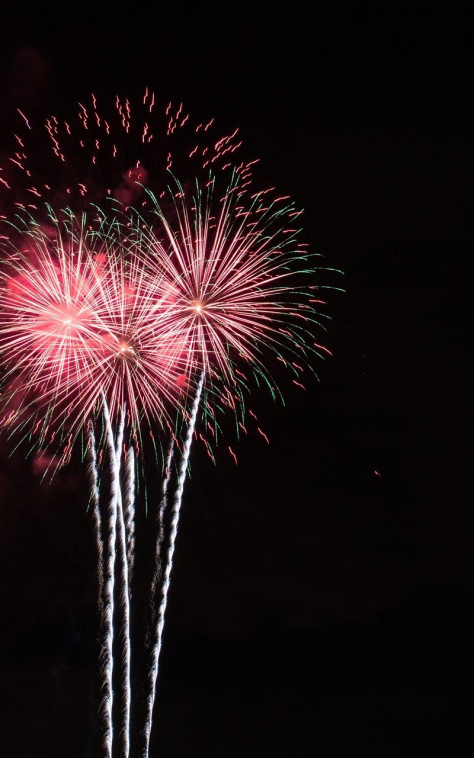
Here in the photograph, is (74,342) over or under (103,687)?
over

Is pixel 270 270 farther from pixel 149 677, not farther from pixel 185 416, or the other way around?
pixel 149 677

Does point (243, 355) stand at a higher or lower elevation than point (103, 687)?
higher

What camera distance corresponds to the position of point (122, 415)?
15.4 m

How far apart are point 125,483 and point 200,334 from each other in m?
2.92

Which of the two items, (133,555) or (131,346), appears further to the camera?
(133,555)

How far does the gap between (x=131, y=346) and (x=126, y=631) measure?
480 cm

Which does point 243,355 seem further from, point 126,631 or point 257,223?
point 126,631

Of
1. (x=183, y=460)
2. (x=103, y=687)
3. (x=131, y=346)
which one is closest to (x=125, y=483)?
(x=183, y=460)

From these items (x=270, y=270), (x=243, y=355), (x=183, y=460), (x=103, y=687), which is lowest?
(x=103, y=687)

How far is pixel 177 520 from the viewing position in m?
15.7

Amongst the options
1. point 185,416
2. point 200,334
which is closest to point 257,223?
point 200,334

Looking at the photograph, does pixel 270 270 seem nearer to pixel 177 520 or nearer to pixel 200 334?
pixel 200 334

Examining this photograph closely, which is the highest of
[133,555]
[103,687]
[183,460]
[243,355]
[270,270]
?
[270,270]

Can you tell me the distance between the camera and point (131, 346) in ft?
49.0
